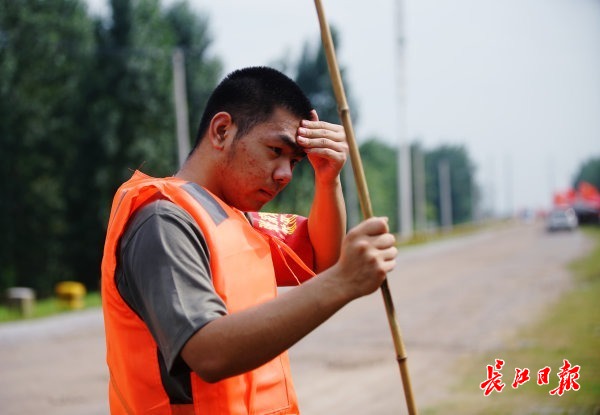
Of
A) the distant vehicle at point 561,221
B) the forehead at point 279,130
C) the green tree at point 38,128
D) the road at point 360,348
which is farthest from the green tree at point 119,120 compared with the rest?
the forehead at point 279,130

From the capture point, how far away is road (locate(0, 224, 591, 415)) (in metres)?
7.60

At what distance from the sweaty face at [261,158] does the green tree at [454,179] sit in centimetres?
11331

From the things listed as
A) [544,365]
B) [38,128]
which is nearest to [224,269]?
[544,365]

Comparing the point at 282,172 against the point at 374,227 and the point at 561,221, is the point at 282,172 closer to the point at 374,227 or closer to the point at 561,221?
the point at 374,227

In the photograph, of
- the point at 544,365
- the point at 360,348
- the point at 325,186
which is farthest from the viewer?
the point at 360,348

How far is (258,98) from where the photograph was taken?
2018 millimetres

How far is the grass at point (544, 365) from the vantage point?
6.58 metres

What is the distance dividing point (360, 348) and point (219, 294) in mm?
8551

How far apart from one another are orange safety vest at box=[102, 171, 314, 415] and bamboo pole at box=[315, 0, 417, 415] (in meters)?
0.29

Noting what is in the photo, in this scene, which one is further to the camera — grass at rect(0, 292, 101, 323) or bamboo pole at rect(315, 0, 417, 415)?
grass at rect(0, 292, 101, 323)

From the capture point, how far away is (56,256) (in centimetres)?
3597

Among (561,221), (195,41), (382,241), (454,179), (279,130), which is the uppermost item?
(195,41)

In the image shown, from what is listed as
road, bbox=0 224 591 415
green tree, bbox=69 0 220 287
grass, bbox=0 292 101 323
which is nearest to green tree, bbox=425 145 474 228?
green tree, bbox=69 0 220 287

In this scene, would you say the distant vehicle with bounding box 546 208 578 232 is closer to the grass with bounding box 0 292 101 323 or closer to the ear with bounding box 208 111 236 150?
the grass with bounding box 0 292 101 323
